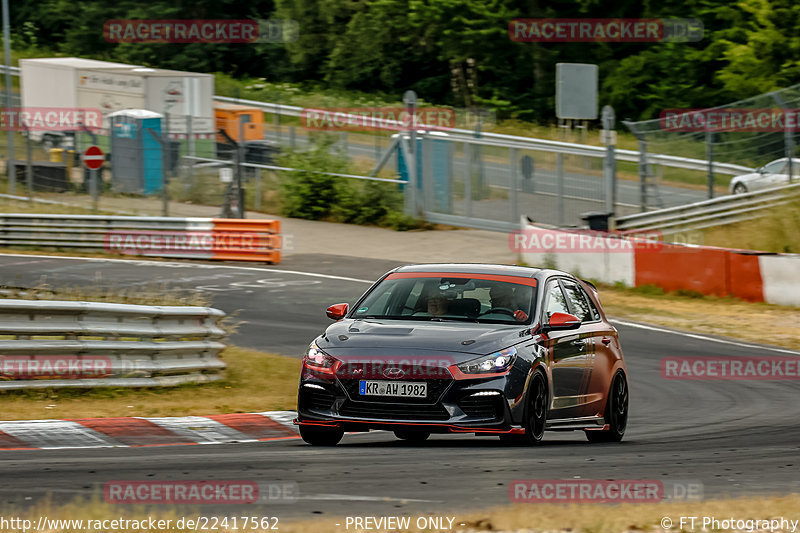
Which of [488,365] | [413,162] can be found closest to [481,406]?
[488,365]

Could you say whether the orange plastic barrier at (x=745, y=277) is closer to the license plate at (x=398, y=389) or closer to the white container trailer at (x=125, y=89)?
the license plate at (x=398, y=389)

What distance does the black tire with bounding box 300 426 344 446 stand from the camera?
9469mm

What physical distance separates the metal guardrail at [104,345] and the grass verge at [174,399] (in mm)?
95

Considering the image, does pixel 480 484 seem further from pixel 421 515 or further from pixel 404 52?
pixel 404 52

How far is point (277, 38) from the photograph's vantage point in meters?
63.0

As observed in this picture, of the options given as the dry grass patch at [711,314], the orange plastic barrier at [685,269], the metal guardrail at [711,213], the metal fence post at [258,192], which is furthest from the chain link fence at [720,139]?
the metal fence post at [258,192]

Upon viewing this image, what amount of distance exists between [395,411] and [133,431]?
2573mm

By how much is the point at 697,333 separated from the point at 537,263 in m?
6.43

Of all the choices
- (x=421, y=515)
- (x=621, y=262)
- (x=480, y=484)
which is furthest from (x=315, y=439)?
(x=621, y=262)

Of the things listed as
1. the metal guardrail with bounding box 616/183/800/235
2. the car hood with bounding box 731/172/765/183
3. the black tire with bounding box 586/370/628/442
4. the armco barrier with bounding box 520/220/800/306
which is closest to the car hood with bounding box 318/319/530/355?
the black tire with bounding box 586/370/628/442

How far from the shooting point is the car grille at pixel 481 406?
8914 mm

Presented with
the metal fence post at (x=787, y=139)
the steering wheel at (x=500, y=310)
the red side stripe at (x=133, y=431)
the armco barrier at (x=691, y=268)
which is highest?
the metal fence post at (x=787, y=139)

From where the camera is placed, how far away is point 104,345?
12.2 meters

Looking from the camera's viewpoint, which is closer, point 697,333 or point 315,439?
point 315,439
